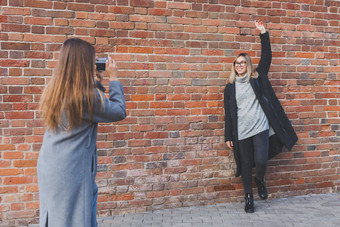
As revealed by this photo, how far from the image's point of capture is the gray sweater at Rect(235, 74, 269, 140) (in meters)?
4.11

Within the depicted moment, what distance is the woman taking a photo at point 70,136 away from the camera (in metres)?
2.09

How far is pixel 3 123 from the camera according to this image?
149 inches

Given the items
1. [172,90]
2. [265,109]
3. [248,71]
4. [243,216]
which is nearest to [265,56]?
[248,71]

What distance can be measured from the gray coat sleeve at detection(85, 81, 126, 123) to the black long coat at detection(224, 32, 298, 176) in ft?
7.13

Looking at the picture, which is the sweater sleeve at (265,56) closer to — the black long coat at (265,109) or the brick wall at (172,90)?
the black long coat at (265,109)

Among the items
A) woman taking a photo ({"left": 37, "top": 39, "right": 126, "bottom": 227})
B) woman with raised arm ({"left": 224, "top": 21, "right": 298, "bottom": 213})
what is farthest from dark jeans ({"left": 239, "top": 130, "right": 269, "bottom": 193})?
woman taking a photo ({"left": 37, "top": 39, "right": 126, "bottom": 227})

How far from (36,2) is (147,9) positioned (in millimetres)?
1238

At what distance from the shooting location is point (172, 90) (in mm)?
4297

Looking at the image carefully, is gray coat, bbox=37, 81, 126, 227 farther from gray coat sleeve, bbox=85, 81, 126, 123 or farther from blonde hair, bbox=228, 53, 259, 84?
blonde hair, bbox=228, 53, 259, 84

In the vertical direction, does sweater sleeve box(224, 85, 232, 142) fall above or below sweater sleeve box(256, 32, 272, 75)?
below

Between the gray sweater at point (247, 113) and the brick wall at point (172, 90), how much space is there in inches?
13.6

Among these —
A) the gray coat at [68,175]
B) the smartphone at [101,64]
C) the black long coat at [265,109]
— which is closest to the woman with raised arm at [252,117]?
the black long coat at [265,109]

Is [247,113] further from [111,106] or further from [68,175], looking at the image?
[68,175]

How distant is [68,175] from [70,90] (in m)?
0.52
